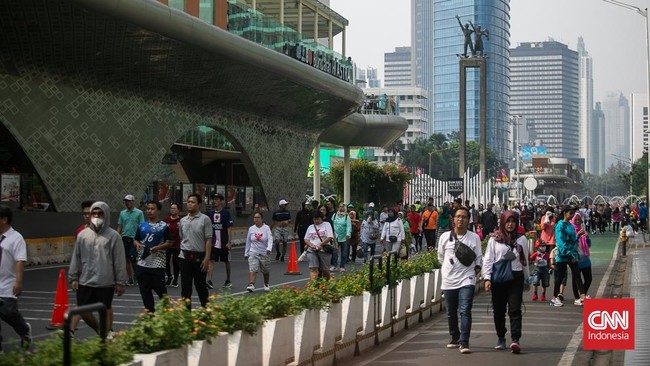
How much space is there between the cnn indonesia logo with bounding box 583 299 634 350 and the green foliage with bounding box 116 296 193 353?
3.66 metres

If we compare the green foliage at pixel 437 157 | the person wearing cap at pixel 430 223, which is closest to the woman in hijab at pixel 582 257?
the person wearing cap at pixel 430 223

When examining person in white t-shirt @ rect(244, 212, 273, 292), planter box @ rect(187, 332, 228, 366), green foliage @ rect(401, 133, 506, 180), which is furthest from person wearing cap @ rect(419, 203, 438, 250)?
green foliage @ rect(401, 133, 506, 180)

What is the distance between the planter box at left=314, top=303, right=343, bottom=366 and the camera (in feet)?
37.1

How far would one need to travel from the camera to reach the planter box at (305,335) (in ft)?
34.6

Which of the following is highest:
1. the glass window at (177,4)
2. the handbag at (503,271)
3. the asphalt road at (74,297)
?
the glass window at (177,4)

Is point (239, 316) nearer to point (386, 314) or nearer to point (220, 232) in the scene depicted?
point (386, 314)

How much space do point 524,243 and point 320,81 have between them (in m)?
32.9

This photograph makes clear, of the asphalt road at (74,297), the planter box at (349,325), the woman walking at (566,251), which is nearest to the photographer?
the planter box at (349,325)

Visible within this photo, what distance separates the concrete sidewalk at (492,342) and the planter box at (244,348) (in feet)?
8.62

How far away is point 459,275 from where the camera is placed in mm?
12672

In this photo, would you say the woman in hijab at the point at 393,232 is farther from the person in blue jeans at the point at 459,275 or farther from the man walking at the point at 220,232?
the person in blue jeans at the point at 459,275

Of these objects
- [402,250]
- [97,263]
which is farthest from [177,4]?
[97,263]

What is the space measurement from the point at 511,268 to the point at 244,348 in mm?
4762

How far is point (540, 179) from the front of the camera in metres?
158
